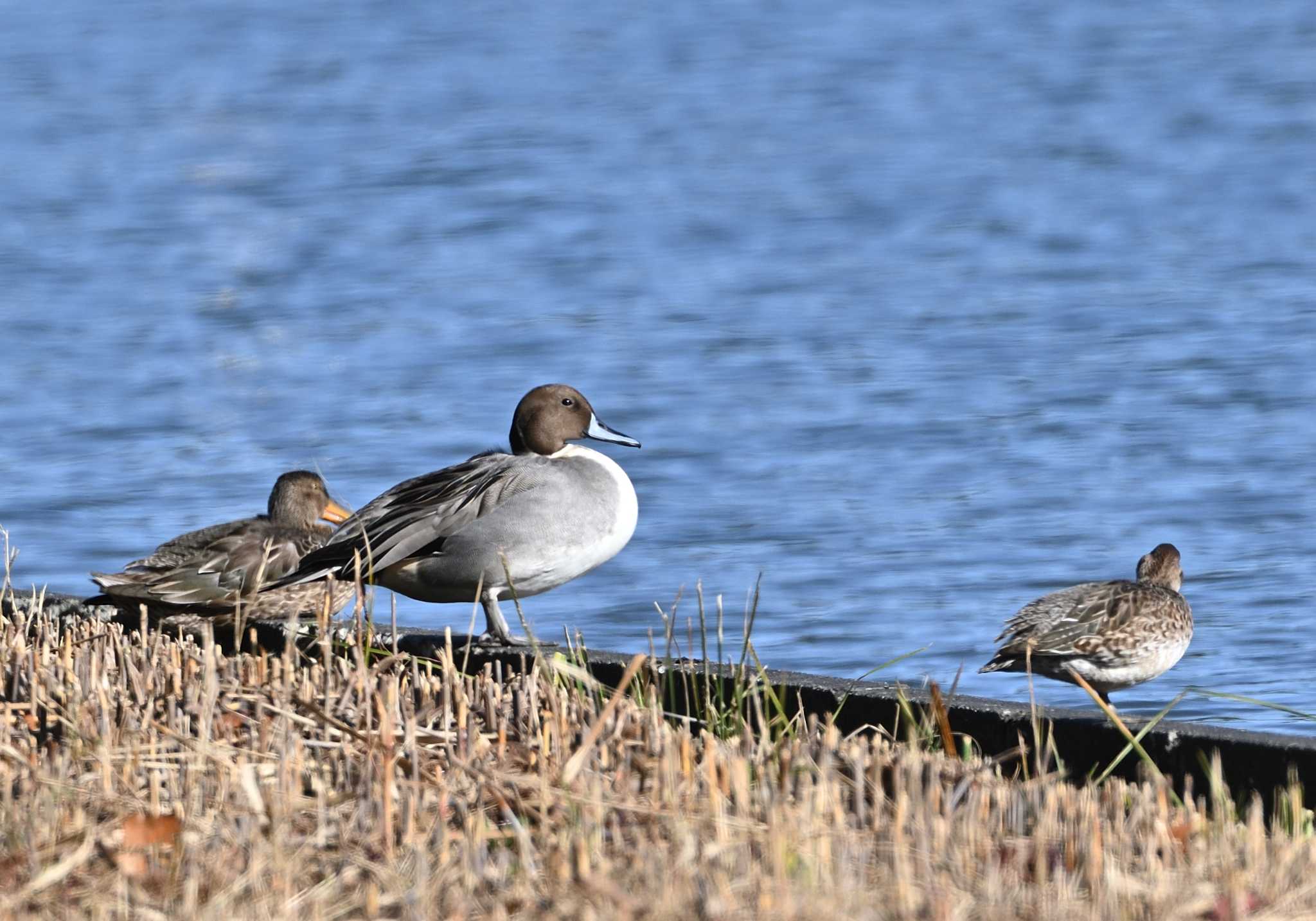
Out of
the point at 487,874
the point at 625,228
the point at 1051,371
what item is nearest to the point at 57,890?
the point at 487,874

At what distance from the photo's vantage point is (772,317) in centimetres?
1449

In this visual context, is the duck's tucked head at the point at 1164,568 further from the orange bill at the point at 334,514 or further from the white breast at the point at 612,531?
the orange bill at the point at 334,514

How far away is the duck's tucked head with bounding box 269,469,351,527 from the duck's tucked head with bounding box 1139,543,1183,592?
280 cm

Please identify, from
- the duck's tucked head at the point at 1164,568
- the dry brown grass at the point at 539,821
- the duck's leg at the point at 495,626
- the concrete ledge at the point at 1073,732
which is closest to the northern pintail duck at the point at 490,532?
the duck's leg at the point at 495,626

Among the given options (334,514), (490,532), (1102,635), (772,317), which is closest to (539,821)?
(490,532)

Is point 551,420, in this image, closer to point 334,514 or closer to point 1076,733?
point 334,514

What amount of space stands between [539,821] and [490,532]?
2288 mm

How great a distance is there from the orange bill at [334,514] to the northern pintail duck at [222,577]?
1.74 ft

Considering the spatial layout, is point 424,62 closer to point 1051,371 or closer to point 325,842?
point 1051,371

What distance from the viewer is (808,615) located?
27.4ft

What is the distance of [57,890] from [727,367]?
31.6 feet

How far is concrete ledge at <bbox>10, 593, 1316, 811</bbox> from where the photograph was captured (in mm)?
4508

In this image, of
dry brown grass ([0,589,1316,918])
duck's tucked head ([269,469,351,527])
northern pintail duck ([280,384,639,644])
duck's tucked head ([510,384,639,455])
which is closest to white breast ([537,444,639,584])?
northern pintail duck ([280,384,639,644])

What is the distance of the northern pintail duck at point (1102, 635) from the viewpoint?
642 cm
